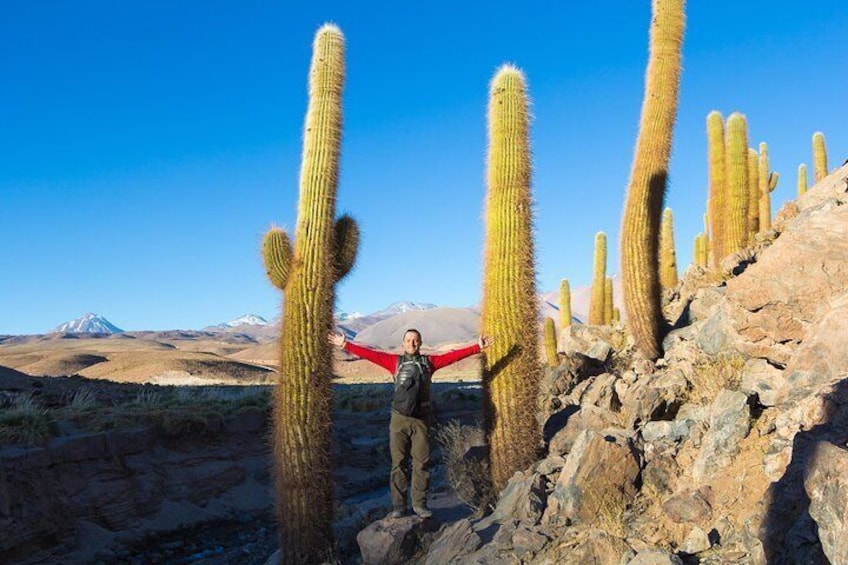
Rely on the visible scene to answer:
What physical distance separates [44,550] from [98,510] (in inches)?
46.2

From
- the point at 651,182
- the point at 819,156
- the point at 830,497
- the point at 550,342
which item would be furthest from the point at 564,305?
the point at 830,497

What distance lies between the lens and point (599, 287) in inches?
772

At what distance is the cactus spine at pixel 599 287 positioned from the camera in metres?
19.4

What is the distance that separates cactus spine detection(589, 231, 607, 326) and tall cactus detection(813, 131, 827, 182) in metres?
7.74

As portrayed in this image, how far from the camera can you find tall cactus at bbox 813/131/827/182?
2208 cm

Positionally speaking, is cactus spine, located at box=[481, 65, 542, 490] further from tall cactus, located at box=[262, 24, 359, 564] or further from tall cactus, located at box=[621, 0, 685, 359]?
tall cactus, located at box=[621, 0, 685, 359]

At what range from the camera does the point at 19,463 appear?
10.1m

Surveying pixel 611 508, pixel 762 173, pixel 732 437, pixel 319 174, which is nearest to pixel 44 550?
pixel 319 174

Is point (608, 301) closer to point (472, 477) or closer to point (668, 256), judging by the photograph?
point (668, 256)

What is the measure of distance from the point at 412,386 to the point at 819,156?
20389mm

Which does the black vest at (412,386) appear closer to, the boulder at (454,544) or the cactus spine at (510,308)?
the cactus spine at (510,308)

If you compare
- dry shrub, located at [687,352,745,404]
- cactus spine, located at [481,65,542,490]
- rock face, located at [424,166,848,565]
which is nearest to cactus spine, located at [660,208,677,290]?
rock face, located at [424,166,848,565]

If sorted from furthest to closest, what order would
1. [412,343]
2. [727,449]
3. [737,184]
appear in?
[737,184] < [412,343] < [727,449]

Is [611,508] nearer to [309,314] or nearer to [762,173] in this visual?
[309,314]
